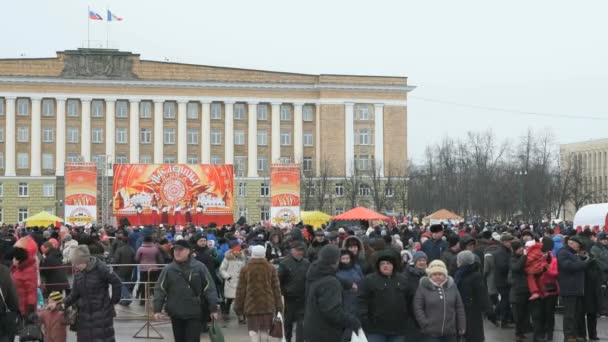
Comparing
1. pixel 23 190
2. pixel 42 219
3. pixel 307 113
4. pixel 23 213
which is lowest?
pixel 23 213

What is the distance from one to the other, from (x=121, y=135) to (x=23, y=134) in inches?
315

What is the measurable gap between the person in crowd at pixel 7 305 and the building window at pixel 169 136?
285 feet

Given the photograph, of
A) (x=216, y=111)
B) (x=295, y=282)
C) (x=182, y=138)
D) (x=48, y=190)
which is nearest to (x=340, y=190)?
(x=216, y=111)

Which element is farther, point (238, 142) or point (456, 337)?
point (238, 142)

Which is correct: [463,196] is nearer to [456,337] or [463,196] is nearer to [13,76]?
[13,76]

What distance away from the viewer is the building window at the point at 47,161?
96000 mm

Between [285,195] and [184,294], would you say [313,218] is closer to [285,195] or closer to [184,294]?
[285,195]

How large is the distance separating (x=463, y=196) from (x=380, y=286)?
75.5m

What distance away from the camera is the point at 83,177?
55312mm

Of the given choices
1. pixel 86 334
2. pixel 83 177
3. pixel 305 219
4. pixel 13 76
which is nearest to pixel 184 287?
pixel 86 334

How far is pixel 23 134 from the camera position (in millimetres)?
95875

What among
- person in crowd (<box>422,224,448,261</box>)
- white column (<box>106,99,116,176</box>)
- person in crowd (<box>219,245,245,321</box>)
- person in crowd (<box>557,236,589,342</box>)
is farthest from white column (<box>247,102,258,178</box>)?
person in crowd (<box>557,236,589,342</box>)

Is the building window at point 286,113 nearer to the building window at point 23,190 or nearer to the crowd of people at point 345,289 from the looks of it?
the building window at point 23,190

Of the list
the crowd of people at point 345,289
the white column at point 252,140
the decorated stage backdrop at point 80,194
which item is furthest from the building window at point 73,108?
the crowd of people at point 345,289
